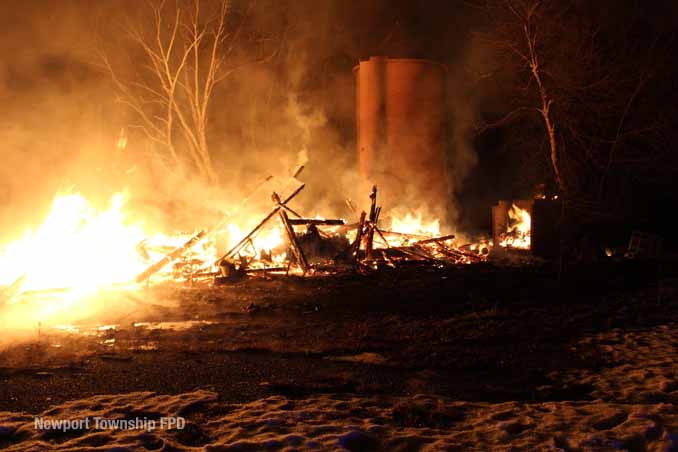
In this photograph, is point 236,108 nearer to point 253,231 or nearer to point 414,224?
point 414,224

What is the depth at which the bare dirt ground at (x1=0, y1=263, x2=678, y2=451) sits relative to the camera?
14.9 feet

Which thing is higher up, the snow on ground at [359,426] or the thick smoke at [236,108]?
the thick smoke at [236,108]

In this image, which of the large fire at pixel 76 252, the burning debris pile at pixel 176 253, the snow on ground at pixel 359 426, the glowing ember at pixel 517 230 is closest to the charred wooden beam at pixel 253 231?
the burning debris pile at pixel 176 253

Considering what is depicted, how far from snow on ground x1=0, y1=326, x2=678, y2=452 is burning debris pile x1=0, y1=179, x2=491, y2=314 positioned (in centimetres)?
748

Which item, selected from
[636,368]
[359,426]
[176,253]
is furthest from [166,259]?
[636,368]

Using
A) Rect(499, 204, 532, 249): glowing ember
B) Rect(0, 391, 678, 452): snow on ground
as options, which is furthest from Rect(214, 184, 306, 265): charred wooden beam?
Rect(0, 391, 678, 452): snow on ground

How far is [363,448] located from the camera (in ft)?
14.2

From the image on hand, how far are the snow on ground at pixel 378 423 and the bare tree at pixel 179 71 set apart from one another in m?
17.2

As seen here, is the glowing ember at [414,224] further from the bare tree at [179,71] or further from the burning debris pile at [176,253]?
the bare tree at [179,71]

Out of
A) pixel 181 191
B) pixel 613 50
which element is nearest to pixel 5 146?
pixel 181 191

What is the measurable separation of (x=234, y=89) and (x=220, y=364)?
1990 cm

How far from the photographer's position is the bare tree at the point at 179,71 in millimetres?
20938

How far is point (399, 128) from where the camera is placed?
21359mm

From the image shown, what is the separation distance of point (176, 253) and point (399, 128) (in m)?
10.9
